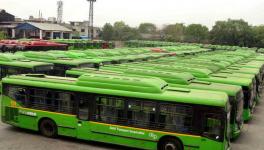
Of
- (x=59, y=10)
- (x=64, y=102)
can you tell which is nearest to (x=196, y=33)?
(x=59, y=10)

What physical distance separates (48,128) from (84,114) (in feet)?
6.21

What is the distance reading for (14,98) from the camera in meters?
15.7

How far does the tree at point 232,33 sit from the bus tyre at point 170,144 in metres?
95.4

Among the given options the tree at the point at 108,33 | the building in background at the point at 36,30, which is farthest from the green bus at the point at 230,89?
the tree at the point at 108,33

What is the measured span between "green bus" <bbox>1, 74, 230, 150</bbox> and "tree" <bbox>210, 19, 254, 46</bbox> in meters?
94.8

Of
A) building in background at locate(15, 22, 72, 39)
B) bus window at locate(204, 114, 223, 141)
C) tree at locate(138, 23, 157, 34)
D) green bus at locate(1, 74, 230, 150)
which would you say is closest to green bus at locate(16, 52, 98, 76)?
green bus at locate(1, 74, 230, 150)

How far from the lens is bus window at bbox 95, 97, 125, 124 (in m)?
13.6

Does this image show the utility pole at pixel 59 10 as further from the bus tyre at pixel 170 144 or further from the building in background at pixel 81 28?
the bus tyre at pixel 170 144

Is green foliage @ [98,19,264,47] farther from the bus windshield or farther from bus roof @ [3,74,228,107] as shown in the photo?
the bus windshield

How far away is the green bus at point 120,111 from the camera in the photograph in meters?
12.4

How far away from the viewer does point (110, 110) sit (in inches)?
541

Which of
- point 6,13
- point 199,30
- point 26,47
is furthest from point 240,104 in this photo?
point 199,30

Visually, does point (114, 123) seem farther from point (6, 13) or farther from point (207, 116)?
point (6, 13)

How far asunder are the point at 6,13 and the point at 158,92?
97.5m
